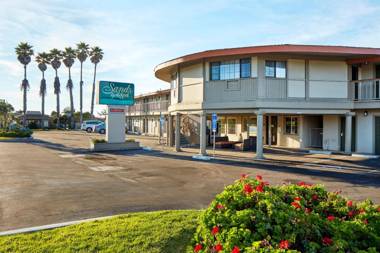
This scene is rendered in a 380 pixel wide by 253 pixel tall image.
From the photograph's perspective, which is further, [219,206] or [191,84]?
[191,84]

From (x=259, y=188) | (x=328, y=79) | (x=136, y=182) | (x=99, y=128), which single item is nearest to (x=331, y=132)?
(x=328, y=79)

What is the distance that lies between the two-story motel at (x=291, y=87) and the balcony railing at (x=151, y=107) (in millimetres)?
18385

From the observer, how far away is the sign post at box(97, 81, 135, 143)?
2289 cm

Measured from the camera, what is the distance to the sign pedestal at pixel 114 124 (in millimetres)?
22922

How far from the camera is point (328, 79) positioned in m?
18.0

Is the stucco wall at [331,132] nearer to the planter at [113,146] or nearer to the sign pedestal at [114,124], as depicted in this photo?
the planter at [113,146]

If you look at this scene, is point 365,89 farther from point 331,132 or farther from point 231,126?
point 231,126

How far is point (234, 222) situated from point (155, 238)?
1663mm

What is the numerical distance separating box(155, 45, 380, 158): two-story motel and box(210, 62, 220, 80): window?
59mm

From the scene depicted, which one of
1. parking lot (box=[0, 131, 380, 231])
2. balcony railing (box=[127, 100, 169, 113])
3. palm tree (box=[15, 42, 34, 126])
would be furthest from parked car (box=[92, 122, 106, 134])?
parking lot (box=[0, 131, 380, 231])

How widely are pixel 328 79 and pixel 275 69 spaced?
3.48 meters

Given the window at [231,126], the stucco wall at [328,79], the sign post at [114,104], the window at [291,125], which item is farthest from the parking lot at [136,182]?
the window at [231,126]

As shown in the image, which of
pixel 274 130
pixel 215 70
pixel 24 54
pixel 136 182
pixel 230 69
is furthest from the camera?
pixel 24 54

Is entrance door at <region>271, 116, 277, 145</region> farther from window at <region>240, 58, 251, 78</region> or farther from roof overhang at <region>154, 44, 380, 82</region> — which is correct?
window at <region>240, 58, 251, 78</region>
